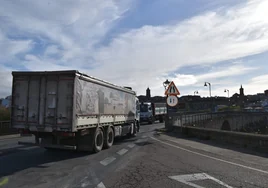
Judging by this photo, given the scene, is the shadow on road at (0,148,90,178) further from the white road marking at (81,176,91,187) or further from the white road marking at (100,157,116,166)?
the white road marking at (81,176,91,187)

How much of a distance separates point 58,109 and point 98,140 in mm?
2582

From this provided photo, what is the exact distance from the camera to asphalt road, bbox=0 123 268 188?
18.5 feet

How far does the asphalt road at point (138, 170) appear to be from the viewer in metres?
5.63

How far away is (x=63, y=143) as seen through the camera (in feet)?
30.5

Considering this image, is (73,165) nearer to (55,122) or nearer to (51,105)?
(55,122)

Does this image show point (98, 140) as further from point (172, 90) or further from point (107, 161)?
point (172, 90)

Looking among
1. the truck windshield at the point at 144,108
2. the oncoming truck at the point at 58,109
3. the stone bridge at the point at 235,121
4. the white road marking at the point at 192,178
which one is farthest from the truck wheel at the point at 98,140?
the stone bridge at the point at 235,121

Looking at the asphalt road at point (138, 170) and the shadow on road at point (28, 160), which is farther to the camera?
the shadow on road at point (28, 160)

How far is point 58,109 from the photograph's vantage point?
29.1 feet

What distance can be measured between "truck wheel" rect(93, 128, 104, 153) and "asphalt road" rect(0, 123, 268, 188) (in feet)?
2.47

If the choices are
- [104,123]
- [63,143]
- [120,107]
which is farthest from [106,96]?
[63,143]

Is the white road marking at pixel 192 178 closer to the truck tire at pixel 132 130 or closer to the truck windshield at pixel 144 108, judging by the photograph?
the truck tire at pixel 132 130

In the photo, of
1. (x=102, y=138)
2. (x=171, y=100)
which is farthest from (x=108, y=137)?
(x=171, y=100)

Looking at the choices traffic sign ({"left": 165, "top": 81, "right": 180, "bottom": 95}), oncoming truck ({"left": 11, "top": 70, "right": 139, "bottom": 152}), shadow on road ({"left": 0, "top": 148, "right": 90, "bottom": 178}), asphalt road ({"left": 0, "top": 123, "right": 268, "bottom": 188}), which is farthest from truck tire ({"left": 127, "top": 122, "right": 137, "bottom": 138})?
asphalt road ({"left": 0, "top": 123, "right": 268, "bottom": 188})
